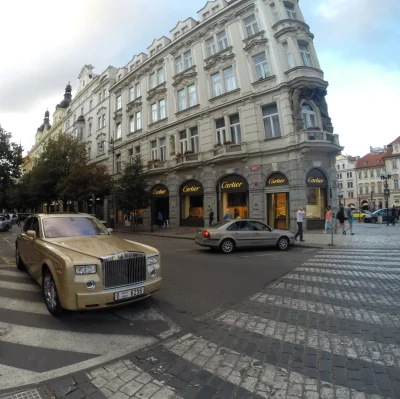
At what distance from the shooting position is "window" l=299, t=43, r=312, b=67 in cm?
2114

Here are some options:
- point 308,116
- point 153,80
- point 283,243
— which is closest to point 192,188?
point 308,116

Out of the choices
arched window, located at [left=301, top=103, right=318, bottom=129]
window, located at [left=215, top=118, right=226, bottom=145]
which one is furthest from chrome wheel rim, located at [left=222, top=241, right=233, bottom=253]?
window, located at [left=215, top=118, right=226, bottom=145]

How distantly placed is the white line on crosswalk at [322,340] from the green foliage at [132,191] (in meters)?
21.2

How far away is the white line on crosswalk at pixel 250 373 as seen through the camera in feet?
8.54

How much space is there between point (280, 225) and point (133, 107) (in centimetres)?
2267

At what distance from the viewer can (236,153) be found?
22.1 m

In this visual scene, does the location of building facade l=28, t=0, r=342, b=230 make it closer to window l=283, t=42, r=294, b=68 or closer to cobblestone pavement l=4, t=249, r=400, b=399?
window l=283, t=42, r=294, b=68

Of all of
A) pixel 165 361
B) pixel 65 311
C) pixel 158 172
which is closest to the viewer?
pixel 165 361

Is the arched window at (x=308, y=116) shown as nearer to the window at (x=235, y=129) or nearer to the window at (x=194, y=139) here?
the window at (x=235, y=129)

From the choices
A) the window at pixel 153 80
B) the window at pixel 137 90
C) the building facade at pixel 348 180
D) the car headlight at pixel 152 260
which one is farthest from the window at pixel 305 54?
the building facade at pixel 348 180

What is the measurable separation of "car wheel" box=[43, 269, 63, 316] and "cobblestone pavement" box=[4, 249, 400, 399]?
1.86 meters

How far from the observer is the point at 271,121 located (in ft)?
70.9

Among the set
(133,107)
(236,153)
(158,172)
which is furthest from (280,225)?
(133,107)

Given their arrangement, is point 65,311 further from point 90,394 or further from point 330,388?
point 330,388
